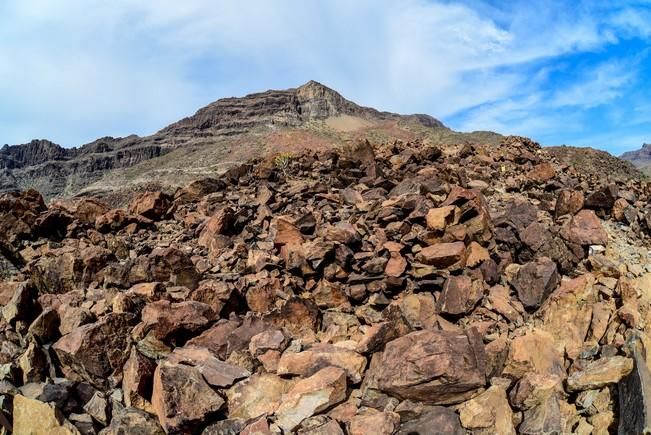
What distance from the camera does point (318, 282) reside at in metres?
6.27

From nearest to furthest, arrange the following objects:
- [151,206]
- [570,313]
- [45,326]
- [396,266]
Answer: [570,313] < [45,326] < [396,266] < [151,206]

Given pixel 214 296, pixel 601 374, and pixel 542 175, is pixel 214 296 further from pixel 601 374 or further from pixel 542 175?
pixel 542 175

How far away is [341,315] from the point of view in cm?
576

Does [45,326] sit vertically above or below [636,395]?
above

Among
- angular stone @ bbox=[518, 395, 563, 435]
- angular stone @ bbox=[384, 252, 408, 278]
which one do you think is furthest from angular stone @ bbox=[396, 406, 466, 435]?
angular stone @ bbox=[384, 252, 408, 278]

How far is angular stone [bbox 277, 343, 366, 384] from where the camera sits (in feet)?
14.5

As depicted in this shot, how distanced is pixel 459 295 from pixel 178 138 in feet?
303

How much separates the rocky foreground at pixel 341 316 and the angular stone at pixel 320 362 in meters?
0.02

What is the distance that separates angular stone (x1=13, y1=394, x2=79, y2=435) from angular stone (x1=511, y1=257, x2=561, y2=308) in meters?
5.11

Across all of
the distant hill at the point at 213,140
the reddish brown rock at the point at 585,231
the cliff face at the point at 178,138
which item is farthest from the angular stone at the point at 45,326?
the cliff face at the point at 178,138

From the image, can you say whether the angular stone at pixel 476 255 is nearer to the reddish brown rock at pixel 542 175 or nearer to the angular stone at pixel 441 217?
the angular stone at pixel 441 217

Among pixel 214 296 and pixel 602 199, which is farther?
pixel 602 199

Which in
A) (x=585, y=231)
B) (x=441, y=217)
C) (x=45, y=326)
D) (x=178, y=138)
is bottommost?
(x=45, y=326)

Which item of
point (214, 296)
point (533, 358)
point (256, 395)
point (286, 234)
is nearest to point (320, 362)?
point (256, 395)
